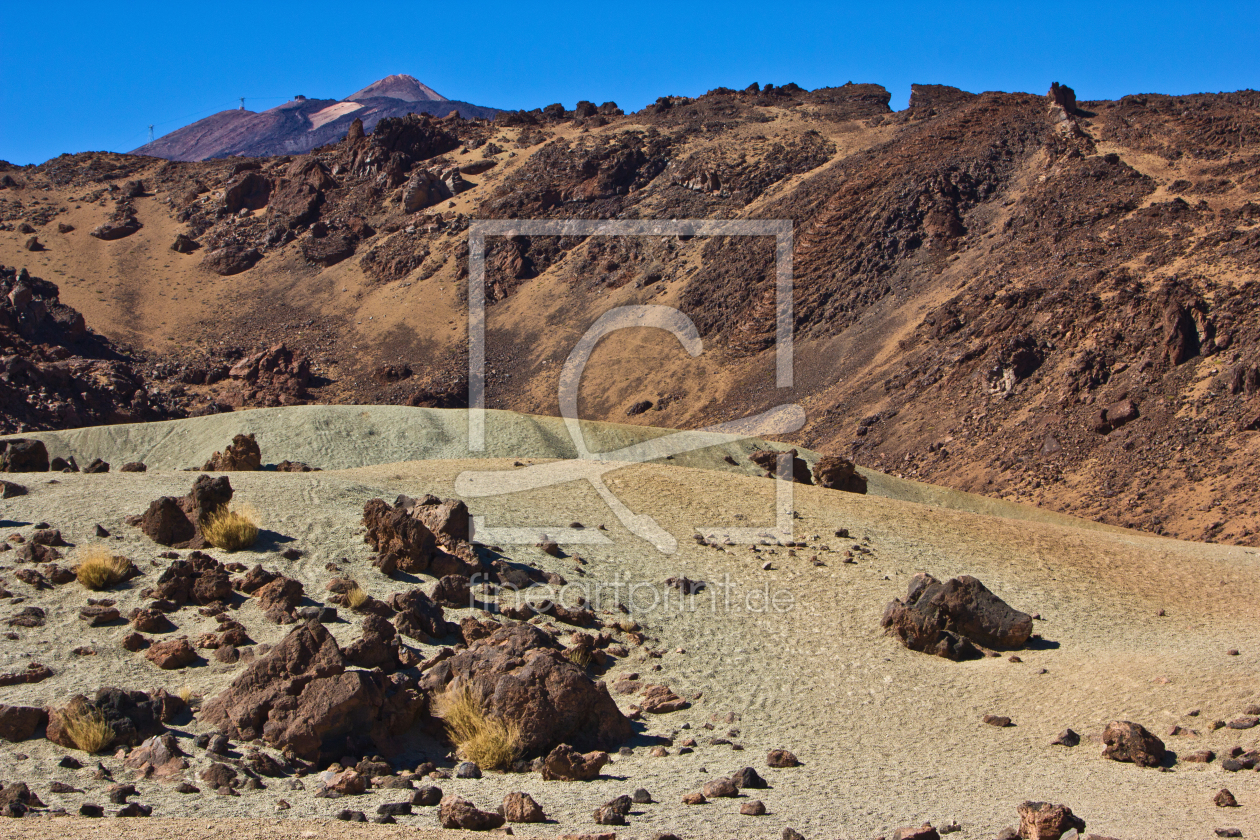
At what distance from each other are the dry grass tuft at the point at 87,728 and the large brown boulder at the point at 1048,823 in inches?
275

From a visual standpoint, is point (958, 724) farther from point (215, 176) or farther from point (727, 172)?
point (215, 176)

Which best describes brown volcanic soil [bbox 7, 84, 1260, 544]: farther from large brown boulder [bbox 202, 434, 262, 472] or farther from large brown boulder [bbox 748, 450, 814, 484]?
large brown boulder [bbox 202, 434, 262, 472]

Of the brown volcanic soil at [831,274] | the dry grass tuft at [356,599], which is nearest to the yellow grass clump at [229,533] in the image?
the dry grass tuft at [356,599]

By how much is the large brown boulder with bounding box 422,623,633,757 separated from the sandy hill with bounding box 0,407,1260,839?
0.31 meters

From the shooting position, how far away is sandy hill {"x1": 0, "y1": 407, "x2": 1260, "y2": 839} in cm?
710

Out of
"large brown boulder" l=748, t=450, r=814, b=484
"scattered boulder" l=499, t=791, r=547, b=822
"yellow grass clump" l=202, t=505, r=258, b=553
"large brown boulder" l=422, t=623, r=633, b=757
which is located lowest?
"scattered boulder" l=499, t=791, r=547, b=822

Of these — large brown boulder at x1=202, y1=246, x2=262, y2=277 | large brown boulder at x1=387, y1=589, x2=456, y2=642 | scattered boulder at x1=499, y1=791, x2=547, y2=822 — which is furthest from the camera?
large brown boulder at x1=202, y1=246, x2=262, y2=277

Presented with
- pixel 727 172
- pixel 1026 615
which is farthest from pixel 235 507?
pixel 727 172

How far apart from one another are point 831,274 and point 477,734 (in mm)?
44756

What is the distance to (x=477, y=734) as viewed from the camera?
317 inches

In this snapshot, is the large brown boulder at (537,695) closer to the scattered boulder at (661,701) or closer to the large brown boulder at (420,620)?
the scattered boulder at (661,701)

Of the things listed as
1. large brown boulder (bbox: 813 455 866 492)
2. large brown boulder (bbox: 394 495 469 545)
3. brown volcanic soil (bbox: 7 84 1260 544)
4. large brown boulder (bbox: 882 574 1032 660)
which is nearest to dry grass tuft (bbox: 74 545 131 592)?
large brown boulder (bbox: 394 495 469 545)

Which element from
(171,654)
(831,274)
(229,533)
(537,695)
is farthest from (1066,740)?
(831,274)

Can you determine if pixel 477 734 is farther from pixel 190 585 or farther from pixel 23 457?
pixel 23 457
